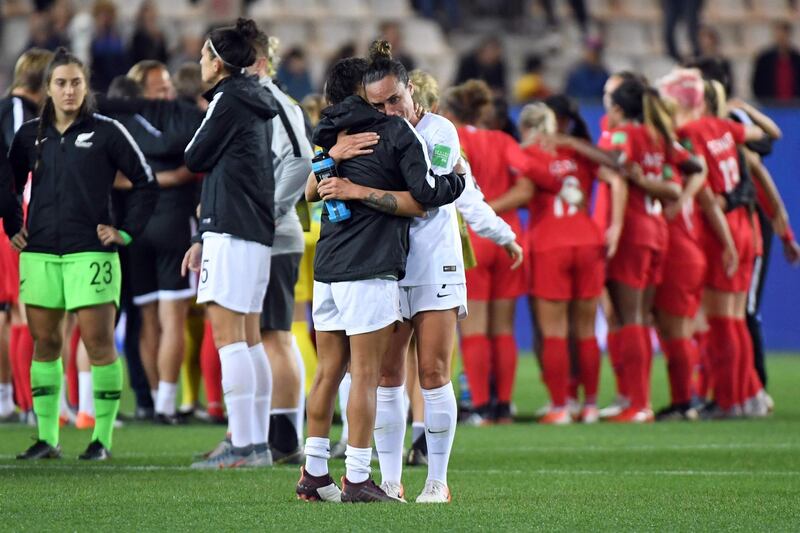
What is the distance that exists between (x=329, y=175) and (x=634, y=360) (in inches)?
203

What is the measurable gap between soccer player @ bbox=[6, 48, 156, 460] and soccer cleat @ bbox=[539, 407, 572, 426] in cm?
383

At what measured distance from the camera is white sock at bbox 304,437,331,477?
247 inches

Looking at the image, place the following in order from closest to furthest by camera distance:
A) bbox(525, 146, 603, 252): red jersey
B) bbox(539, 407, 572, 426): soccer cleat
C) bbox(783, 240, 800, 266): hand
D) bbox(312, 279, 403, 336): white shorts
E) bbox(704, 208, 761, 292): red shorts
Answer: bbox(312, 279, 403, 336): white shorts < bbox(525, 146, 603, 252): red jersey < bbox(539, 407, 572, 426): soccer cleat < bbox(704, 208, 761, 292): red shorts < bbox(783, 240, 800, 266): hand

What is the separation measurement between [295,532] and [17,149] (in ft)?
10.7

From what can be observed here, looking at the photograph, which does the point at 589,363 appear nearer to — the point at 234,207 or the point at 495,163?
the point at 495,163

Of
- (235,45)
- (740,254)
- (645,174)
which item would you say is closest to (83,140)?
(235,45)

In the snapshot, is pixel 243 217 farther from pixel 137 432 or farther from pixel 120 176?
pixel 137 432

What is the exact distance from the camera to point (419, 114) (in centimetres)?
663

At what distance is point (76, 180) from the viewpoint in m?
7.70

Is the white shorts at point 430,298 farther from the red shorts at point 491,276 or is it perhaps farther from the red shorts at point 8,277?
the red shorts at point 8,277

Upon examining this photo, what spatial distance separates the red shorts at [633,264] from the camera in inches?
428

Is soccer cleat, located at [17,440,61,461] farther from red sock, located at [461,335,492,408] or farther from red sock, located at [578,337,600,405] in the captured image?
red sock, located at [578,337,600,405]

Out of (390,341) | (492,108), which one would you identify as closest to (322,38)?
(492,108)

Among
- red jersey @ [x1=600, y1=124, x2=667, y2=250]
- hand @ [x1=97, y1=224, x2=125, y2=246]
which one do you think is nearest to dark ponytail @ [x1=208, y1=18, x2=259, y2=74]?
hand @ [x1=97, y1=224, x2=125, y2=246]
